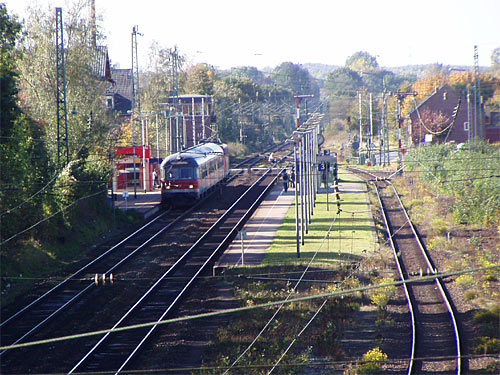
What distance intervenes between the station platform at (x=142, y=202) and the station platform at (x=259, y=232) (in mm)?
5015

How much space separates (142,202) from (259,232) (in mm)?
10136

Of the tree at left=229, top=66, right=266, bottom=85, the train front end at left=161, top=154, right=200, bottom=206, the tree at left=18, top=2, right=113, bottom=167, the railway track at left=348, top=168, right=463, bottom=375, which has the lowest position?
the railway track at left=348, top=168, right=463, bottom=375

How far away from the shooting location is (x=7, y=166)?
17.9m

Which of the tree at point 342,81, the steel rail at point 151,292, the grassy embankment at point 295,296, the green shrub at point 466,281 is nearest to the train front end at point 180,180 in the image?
the steel rail at point 151,292

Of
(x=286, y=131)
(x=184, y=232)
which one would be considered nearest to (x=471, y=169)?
→ (x=184, y=232)

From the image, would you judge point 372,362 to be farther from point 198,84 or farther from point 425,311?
point 198,84

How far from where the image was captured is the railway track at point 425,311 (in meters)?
11.3

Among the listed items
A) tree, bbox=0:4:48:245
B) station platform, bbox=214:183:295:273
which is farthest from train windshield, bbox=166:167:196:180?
tree, bbox=0:4:48:245

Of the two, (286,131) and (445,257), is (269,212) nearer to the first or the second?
(445,257)

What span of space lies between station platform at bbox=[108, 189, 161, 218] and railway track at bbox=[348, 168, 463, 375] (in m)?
11.2

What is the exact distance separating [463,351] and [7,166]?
42.6 feet

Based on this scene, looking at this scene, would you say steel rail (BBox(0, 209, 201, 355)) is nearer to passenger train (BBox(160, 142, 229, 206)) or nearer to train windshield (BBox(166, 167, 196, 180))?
passenger train (BBox(160, 142, 229, 206))

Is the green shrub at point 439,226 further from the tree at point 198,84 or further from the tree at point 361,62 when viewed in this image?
the tree at point 361,62

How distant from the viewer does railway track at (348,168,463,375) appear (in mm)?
11344
